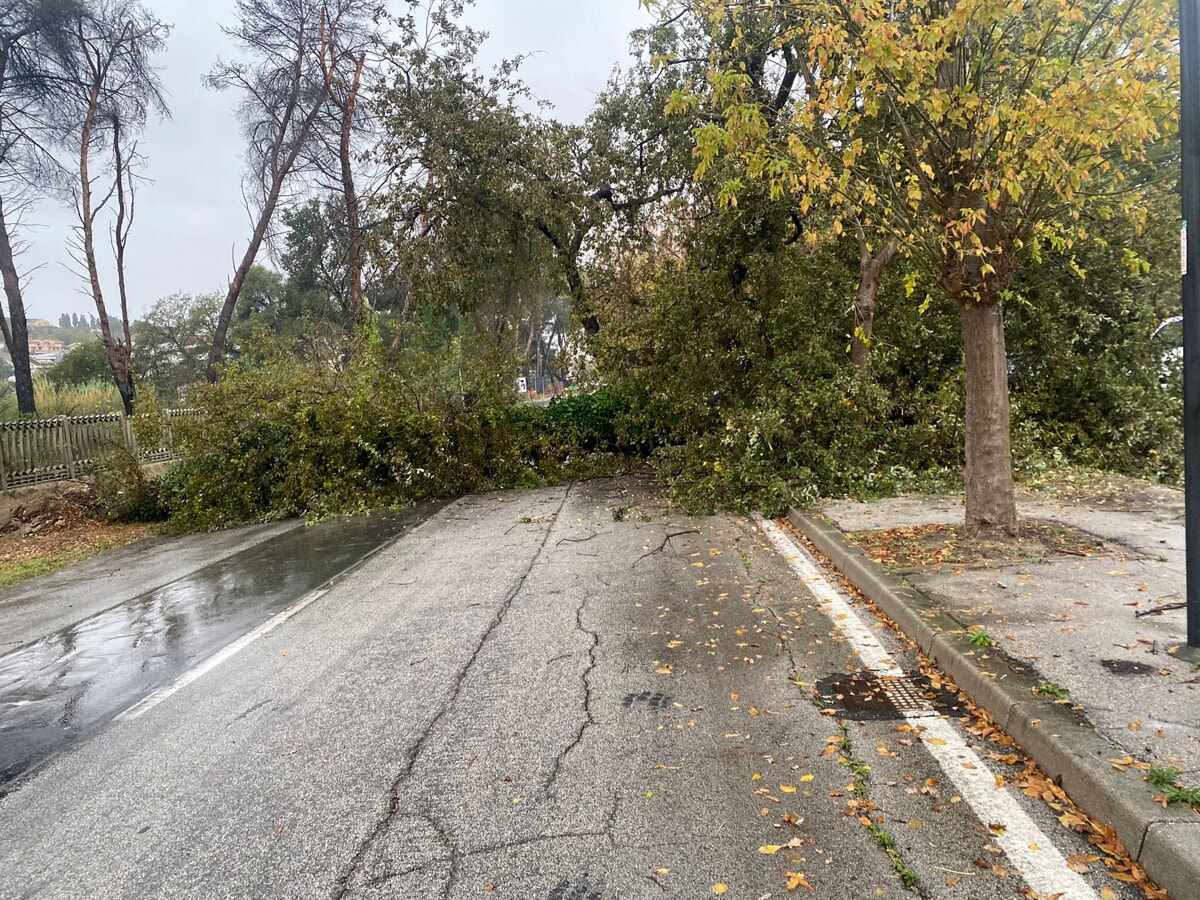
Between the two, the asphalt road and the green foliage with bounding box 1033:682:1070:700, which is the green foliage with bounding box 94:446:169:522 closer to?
the asphalt road

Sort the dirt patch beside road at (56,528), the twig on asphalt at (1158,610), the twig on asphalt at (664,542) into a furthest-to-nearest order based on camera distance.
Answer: the dirt patch beside road at (56,528) < the twig on asphalt at (664,542) < the twig on asphalt at (1158,610)

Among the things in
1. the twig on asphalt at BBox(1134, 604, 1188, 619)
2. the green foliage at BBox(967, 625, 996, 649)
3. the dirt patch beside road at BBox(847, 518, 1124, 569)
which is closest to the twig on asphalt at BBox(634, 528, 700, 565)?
the dirt patch beside road at BBox(847, 518, 1124, 569)

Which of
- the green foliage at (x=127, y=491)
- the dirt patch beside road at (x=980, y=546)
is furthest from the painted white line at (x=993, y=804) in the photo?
the green foliage at (x=127, y=491)

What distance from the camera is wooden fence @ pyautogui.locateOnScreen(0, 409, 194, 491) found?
634 inches

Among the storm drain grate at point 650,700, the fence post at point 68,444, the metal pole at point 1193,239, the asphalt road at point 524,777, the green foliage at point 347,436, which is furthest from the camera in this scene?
the fence post at point 68,444

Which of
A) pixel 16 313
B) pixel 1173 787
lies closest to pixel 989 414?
pixel 1173 787

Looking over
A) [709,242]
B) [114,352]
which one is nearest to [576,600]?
[709,242]

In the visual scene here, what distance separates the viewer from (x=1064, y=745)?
330cm

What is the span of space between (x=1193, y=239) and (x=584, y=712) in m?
3.89

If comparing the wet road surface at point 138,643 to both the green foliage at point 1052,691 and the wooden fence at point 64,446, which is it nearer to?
the green foliage at point 1052,691

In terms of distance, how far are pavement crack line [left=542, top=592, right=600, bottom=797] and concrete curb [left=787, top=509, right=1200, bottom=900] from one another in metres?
2.00

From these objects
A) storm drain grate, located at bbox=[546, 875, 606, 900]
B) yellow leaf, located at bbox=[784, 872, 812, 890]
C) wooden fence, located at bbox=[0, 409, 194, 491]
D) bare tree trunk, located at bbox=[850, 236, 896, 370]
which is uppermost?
bare tree trunk, located at bbox=[850, 236, 896, 370]

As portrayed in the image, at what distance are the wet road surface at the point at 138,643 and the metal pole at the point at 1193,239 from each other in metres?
6.22

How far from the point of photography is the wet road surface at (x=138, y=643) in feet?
16.1
